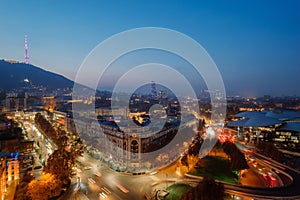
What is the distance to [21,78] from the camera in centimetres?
4591

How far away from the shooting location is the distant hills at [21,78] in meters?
42.8

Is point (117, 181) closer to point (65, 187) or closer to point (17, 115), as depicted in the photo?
point (65, 187)

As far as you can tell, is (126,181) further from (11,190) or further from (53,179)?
(11,190)

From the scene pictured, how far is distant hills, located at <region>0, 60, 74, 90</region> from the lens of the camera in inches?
1683

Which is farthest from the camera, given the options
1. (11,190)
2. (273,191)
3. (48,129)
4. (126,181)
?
(48,129)

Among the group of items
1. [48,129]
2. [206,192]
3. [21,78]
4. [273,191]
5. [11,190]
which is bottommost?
[11,190]

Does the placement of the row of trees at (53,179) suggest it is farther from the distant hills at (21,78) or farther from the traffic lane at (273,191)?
the distant hills at (21,78)

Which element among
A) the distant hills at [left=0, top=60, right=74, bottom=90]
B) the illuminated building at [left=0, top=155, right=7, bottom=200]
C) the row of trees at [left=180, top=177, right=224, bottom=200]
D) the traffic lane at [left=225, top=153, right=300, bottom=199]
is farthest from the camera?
the distant hills at [left=0, top=60, right=74, bottom=90]

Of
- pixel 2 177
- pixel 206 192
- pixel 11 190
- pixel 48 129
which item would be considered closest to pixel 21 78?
pixel 48 129

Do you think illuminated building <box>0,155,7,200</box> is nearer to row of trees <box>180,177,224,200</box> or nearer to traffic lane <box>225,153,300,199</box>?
row of trees <box>180,177,224,200</box>

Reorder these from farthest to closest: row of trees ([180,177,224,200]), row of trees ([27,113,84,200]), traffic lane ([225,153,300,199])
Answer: row of trees ([27,113,84,200]) → traffic lane ([225,153,300,199]) → row of trees ([180,177,224,200])

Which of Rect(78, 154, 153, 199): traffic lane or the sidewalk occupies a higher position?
Rect(78, 154, 153, 199): traffic lane

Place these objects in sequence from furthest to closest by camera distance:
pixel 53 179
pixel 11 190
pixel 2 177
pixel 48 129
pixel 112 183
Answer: pixel 48 129 → pixel 112 183 → pixel 11 190 → pixel 2 177 → pixel 53 179

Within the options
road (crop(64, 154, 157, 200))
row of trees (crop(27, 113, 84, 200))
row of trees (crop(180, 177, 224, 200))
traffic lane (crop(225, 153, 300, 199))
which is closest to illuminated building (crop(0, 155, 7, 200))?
row of trees (crop(27, 113, 84, 200))
